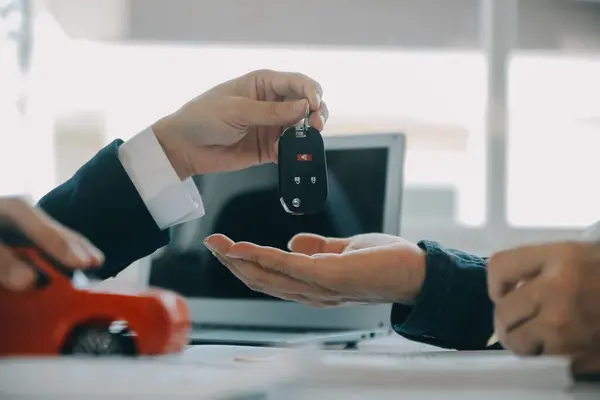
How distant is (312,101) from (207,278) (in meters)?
0.35

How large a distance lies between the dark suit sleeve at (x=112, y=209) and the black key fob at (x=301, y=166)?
9 centimetres

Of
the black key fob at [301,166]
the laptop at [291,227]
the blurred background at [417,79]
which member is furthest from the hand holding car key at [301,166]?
the laptop at [291,227]

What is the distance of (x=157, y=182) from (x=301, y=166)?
98mm

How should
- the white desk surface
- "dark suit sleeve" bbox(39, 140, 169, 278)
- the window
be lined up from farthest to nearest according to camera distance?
the window, "dark suit sleeve" bbox(39, 140, 169, 278), the white desk surface

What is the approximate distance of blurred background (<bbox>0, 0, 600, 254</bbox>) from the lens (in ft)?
→ 2.09

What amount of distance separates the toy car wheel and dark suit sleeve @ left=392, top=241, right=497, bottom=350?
21 centimetres

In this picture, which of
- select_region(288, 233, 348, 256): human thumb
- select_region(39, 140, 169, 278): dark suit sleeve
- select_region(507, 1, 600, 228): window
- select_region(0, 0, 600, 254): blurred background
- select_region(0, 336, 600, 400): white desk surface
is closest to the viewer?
select_region(0, 336, 600, 400): white desk surface

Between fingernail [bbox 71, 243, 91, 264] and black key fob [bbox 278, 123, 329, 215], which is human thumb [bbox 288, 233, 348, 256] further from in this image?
fingernail [bbox 71, 243, 91, 264]

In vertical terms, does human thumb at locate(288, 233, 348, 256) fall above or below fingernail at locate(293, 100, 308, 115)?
below

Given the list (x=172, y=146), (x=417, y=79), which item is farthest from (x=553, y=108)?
(x=172, y=146)

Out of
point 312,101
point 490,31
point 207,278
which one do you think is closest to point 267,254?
point 312,101

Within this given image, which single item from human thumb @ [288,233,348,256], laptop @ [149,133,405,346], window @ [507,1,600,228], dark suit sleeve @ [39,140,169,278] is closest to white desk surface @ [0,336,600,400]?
dark suit sleeve @ [39,140,169,278]

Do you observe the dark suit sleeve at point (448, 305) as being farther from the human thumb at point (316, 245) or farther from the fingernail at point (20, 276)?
the fingernail at point (20, 276)

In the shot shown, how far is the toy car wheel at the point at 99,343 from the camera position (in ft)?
0.86
